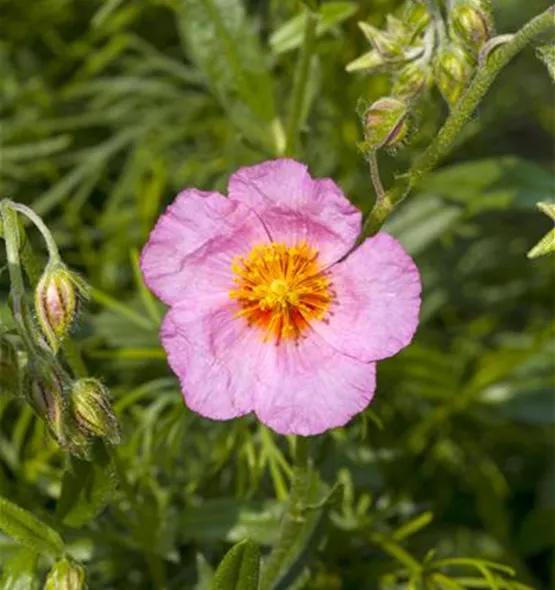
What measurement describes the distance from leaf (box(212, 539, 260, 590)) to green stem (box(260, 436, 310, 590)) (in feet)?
0.31

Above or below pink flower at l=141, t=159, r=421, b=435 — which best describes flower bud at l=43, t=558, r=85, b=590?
below

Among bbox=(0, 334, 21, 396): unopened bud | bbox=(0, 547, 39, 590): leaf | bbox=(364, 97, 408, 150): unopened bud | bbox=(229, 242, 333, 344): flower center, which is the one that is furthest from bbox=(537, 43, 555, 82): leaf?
bbox=(0, 547, 39, 590): leaf

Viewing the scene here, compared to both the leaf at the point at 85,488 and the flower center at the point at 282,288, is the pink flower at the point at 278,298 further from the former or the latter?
the leaf at the point at 85,488

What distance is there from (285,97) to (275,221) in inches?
24.6

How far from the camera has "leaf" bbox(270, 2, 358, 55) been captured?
1438mm

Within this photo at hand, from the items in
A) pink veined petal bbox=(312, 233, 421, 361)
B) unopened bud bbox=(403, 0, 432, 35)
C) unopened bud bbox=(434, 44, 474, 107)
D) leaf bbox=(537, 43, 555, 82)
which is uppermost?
unopened bud bbox=(403, 0, 432, 35)

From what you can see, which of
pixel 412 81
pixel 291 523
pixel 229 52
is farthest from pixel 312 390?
pixel 229 52

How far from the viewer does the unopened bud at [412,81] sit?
1108 mm

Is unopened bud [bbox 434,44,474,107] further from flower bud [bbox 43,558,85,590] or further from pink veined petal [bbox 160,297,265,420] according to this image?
flower bud [bbox 43,558,85,590]

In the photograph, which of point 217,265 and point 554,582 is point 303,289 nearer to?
point 217,265

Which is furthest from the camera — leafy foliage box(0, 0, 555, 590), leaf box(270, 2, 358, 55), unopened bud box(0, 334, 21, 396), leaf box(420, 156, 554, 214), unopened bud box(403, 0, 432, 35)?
leaf box(420, 156, 554, 214)

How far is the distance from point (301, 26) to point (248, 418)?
0.47 metres

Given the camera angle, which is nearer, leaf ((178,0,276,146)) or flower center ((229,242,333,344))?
flower center ((229,242,333,344))

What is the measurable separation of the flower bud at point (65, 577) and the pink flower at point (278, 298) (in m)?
0.16
